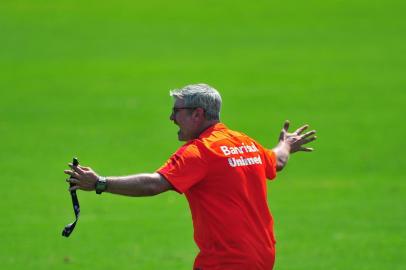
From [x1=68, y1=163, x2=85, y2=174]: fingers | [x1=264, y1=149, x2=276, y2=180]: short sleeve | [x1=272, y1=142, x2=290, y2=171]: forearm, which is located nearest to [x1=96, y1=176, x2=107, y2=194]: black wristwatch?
[x1=68, y1=163, x2=85, y2=174]: fingers

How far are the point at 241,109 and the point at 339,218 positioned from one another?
10800 mm

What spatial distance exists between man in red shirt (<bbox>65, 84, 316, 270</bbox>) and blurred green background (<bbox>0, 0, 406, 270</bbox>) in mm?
5173

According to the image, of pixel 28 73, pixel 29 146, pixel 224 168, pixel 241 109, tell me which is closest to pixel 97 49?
pixel 28 73

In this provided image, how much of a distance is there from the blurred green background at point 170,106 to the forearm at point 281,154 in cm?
390

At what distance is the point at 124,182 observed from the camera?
760cm

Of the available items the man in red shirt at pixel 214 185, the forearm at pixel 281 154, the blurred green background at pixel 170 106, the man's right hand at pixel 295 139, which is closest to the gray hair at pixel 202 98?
the man in red shirt at pixel 214 185

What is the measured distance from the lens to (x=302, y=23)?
38.8 m

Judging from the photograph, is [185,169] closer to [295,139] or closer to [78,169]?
[78,169]

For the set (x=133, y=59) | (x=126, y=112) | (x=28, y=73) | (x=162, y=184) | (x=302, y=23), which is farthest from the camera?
(x=302, y=23)

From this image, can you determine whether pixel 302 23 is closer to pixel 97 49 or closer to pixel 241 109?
pixel 97 49

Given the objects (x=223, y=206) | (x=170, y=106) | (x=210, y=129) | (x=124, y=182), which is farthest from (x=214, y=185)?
(x=170, y=106)

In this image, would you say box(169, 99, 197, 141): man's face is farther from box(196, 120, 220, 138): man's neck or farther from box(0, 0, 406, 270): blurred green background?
box(0, 0, 406, 270): blurred green background

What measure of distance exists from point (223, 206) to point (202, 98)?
861mm

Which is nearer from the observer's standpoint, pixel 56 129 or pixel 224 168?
pixel 224 168
